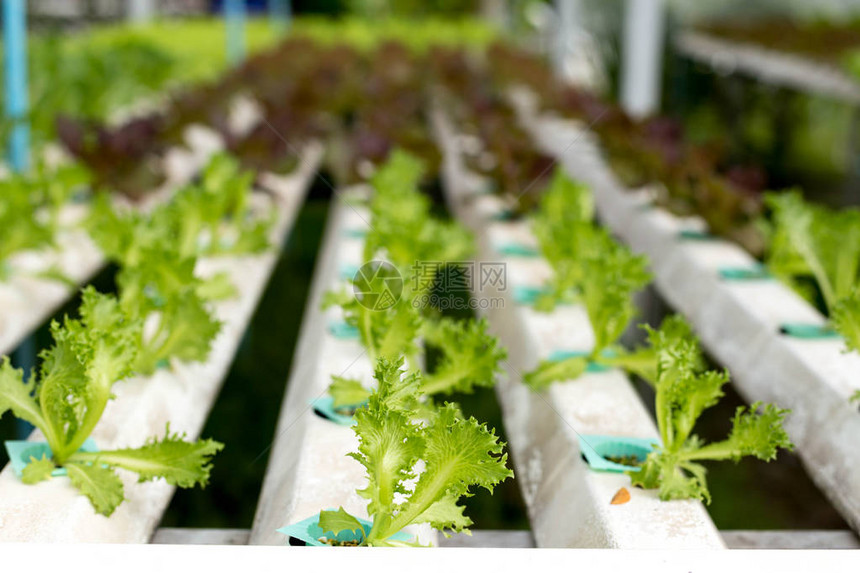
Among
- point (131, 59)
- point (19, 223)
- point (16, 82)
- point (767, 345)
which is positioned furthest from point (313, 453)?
point (131, 59)

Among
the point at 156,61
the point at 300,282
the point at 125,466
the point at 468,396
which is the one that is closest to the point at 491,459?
the point at 125,466

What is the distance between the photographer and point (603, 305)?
2.54 meters

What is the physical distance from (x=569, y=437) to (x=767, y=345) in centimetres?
92

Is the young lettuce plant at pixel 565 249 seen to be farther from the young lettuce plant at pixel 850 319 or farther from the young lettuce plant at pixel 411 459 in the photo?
the young lettuce plant at pixel 411 459

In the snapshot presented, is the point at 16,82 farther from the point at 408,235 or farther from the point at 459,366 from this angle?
the point at 459,366

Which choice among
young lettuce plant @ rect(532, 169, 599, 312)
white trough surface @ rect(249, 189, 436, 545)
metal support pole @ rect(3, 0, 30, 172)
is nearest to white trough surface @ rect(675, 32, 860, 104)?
young lettuce plant @ rect(532, 169, 599, 312)

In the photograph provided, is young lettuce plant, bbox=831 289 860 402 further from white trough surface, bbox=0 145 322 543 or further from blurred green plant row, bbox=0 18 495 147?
blurred green plant row, bbox=0 18 495 147

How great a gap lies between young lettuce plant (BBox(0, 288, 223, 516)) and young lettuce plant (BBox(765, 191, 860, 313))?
5.72 ft

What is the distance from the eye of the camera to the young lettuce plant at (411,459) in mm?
1686

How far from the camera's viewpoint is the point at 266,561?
1577 mm

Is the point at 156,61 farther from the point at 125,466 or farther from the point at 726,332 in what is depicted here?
the point at 125,466

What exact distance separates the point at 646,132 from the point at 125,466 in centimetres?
414

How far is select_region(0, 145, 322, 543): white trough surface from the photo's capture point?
1898mm

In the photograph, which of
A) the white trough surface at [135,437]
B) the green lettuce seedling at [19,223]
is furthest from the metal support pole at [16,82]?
the white trough surface at [135,437]
